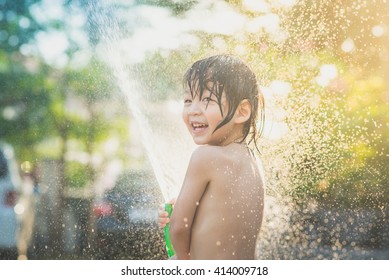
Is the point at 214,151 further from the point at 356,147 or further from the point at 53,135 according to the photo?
the point at 53,135

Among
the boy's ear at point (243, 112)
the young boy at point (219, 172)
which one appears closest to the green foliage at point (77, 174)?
the young boy at point (219, 172)

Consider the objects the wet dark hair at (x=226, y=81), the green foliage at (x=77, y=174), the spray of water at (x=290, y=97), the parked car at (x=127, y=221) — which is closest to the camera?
the wet dark hair at (x=226, y=81)

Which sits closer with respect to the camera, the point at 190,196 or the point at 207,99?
the point at 190,196

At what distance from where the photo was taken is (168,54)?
20.4 ft

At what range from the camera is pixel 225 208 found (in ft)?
7.64

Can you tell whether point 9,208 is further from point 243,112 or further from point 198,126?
point 243,112

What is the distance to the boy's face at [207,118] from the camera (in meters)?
2.47

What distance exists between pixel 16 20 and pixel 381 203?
20.9 feet

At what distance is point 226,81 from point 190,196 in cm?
56

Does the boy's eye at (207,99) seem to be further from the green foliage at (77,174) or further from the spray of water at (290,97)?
the green foliage at (77,174)

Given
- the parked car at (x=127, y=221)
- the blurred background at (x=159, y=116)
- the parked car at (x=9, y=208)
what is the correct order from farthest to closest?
the parked car at (x=127, y=221) → the parked car at (x=9, y=208) → the blurred background at (x=159, y=116)

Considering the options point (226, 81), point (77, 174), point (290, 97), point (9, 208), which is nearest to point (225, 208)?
point (226, 81)

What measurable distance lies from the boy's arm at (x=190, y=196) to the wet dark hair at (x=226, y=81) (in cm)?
23
